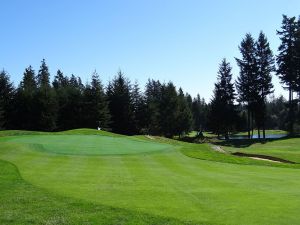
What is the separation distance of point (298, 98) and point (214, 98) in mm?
15193

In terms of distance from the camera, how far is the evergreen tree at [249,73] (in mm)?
65625

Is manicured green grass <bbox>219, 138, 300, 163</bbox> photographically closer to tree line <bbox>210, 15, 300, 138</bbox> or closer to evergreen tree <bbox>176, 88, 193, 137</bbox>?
tree line <bbox>210, 15, 300, 138</bbox>

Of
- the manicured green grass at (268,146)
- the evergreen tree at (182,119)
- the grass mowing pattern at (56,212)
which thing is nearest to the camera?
the grass mowing pattern at (56,212)

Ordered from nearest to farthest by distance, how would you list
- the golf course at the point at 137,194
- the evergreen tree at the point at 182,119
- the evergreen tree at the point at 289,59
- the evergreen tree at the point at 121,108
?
1. the golf course at the point at 137,194
2. the evergreen tree at the point at 289,59
3. the evergreen tree at the point at 121,108
4. the evergreen tree at the point at 182,119

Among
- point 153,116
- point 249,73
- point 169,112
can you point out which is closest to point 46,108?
point 153,116

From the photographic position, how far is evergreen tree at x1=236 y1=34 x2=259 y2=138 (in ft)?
215

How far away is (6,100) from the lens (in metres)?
70.6

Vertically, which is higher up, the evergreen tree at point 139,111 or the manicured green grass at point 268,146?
the evergreen tree at point 139,111

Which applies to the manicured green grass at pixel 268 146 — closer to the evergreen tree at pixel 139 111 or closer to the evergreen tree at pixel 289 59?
the evergreen tree at pixel 289 59

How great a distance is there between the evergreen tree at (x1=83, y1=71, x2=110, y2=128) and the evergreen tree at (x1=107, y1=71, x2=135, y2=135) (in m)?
3.28

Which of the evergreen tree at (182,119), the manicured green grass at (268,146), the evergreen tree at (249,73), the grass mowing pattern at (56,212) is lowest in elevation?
the grass mowing pattern at (56,212)

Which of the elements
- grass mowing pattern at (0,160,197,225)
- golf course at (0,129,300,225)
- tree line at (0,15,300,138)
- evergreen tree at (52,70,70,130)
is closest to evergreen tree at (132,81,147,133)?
tree line at (0,15,300,138)

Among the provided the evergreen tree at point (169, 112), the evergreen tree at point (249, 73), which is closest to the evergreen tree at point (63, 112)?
the evergreen tree at point (169, 112)

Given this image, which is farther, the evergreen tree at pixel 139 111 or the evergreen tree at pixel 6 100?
the evergreen tree at pixel 139 111
